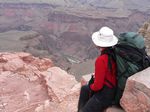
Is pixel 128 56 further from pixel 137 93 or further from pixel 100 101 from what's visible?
pixel 100 101

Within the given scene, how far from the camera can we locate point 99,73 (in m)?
4.26

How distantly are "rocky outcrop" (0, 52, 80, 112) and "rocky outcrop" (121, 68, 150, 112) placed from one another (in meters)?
2.33

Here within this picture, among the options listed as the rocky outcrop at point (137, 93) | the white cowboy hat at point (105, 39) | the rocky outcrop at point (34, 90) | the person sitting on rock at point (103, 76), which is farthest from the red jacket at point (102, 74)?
the rocky outcrop at point (34, 90)

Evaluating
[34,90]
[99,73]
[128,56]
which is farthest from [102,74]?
[34,90]

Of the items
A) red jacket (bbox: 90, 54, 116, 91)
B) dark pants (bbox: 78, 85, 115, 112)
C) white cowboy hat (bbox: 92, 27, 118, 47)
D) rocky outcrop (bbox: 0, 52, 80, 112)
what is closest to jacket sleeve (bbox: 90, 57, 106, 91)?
red jacket (bbox: 90, 54, 116, 91)

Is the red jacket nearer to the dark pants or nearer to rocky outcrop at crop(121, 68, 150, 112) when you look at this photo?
the dark pants

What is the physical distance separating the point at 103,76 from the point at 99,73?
74 mm

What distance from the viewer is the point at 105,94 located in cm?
443

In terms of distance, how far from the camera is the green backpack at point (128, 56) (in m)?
4.27

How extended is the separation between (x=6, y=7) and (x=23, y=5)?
16.4 feet

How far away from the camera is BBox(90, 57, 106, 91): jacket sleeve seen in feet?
13.9

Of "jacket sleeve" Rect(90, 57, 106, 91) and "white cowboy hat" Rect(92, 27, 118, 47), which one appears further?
"white cowboy hat" Rect(92, 27, 118, 47)

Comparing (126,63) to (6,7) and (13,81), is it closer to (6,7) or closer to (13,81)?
(13,81)

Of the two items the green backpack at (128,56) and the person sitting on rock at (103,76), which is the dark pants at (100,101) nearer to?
the person sitting on rock at (103,76)
